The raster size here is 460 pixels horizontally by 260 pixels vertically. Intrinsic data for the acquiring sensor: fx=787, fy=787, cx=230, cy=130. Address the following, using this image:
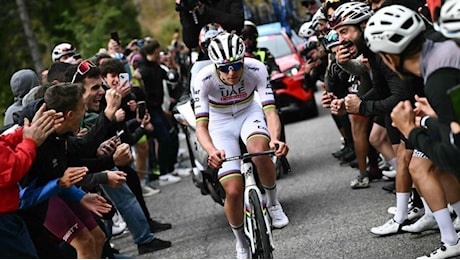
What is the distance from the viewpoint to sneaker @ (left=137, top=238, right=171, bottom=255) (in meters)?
8.52

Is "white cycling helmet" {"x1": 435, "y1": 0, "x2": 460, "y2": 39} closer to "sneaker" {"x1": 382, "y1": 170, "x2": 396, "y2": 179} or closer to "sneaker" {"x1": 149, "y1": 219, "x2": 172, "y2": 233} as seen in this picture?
"sneaker" {"x1": 382, "y1": 170, "x2": 396, "y2": 179}

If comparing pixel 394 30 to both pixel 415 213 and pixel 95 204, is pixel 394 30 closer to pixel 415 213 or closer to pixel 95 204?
pixel 95 204

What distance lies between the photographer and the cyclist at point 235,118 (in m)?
6.95

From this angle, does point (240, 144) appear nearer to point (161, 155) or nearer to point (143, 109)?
point (143, 109)

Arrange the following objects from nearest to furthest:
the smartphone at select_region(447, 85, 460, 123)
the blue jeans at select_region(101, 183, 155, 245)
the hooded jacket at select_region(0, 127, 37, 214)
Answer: the smartphone at select_region(447, 85, 460, 123), the hooded jacket at select_region(0, 127, 37, 214), the blue jeans at select_region(101, 183, 155, 245)

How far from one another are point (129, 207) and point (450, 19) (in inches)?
188

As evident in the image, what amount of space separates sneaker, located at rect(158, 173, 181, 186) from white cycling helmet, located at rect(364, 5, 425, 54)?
8001 mm

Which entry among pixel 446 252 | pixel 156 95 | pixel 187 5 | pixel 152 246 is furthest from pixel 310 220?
pixel 156 95

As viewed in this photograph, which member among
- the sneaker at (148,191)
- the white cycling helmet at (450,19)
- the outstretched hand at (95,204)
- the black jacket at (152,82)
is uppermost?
the white cycling helmet at (450,19)

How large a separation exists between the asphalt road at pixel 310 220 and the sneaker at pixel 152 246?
67mm

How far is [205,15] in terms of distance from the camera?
9312mm

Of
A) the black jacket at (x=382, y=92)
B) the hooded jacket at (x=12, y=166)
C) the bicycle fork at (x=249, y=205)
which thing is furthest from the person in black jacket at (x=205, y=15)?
the hooded jacket at (x=12, y=166)

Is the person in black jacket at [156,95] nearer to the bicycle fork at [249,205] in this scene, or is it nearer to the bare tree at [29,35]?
the bicycle fork at [249,205]

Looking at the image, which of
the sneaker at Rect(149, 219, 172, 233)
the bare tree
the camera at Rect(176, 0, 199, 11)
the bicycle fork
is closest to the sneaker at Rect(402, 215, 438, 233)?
the bicycle fork
